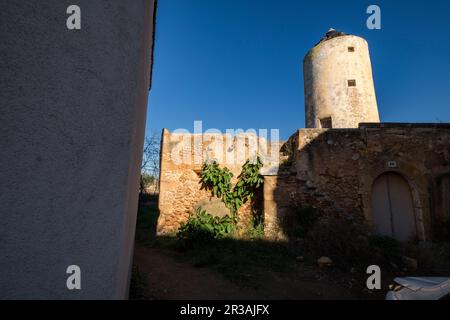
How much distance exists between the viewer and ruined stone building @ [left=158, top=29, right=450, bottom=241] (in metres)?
6.64

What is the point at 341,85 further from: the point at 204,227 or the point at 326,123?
the point at 204,227

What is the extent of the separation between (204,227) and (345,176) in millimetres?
4280

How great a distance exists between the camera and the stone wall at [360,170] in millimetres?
6621

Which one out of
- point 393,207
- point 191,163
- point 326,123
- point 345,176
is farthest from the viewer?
point 326,123

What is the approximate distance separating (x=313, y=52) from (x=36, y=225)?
14263mm

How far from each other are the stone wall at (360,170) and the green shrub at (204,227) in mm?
1153

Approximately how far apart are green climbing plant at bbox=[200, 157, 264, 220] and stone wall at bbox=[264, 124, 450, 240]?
54 cm

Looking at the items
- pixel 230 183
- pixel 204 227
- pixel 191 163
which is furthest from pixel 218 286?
pixel 191 163

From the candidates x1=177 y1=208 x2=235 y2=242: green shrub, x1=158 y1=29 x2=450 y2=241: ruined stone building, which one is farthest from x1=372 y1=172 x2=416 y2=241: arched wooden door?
x1=177 y1=208 x2=235 y2=242: green shrub

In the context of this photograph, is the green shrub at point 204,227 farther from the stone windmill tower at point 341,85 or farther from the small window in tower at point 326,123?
the small window in tower at point 326,123

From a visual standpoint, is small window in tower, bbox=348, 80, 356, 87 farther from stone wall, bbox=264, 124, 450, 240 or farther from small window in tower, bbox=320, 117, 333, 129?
stone wall, bbox=264, 124, 450, 240

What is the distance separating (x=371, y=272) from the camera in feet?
14.6

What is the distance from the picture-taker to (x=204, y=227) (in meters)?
6.18
